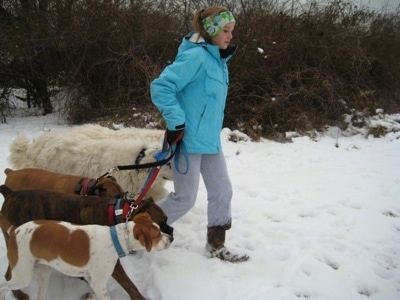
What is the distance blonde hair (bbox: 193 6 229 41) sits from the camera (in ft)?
9.04

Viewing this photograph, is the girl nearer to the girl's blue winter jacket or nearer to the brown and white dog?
the girl's blue winter jacket

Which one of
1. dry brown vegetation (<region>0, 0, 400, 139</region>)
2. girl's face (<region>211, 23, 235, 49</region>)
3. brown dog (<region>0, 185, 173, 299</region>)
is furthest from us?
dry brown vegetation (<region>0, 0, 400, 139</region>)

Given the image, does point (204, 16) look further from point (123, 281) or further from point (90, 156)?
point (123, 281)

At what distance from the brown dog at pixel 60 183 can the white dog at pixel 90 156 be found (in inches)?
21.2

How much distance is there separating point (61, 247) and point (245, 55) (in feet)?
20.7

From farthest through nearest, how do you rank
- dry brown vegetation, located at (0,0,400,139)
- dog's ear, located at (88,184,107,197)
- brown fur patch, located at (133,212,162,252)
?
1. dry brown vegetation, located at (0,0,400,139)
2. dog's ear, located at (88,184,107,197)
3. brown fur patch, located at (133,212,162,252)

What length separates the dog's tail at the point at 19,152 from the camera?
401cm

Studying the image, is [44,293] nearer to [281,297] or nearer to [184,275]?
[184,275]

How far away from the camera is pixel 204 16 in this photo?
281 cm

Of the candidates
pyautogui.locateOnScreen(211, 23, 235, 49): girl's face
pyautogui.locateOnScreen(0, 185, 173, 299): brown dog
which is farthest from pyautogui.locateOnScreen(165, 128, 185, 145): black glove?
pyautogui.locateOnScreen(211, 23, 235, 49): girl's face

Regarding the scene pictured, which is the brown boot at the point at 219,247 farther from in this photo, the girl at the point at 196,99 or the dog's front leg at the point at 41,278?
the dog's front leg at the point at 41,278

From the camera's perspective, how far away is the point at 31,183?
3.11 meters

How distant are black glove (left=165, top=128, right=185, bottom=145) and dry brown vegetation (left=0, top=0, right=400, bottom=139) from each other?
4492 millimetres

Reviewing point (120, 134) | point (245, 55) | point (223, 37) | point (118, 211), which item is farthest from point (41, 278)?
point (245, 55)
